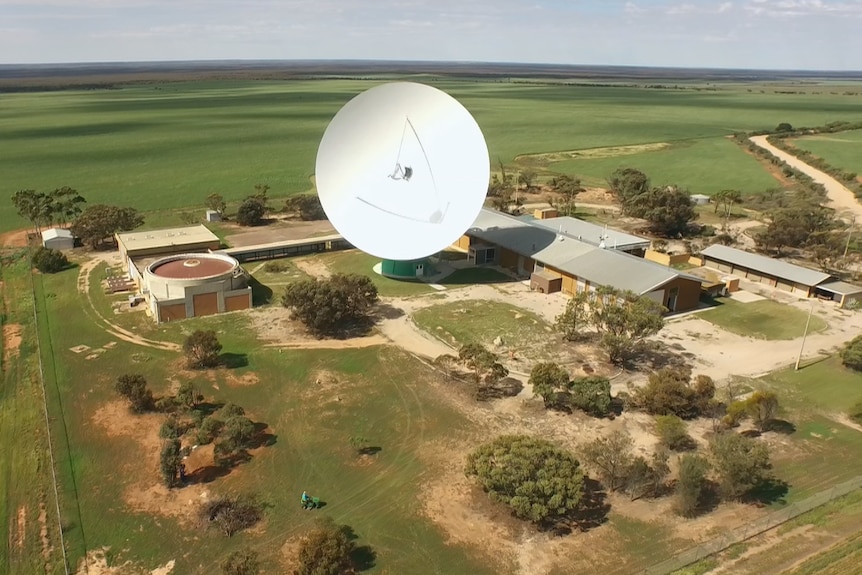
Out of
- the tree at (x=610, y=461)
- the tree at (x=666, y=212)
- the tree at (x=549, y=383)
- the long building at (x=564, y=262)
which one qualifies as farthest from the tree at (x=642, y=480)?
the tree at (x=666, y=212)

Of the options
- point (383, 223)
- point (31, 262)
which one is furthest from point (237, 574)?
point (31, 262)

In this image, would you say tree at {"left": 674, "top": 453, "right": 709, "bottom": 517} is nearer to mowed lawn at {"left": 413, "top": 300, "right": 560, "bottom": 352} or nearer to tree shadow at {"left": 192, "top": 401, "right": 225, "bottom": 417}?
mowed lawn at {"left": 413, "top": 300, "right": 560, "bottom": 352}

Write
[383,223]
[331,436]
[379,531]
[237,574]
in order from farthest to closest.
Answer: [383,223], [331,436], [379,531], [237,574]

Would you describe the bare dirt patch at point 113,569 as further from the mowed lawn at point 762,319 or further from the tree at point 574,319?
the mowed lawn at point 762,319

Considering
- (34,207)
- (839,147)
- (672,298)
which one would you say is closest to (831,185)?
(839,147)

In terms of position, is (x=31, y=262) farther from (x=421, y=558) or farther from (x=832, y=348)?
(x=832, y=348)
